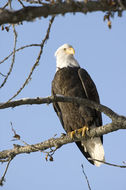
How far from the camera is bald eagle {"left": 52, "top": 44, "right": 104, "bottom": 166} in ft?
16.3

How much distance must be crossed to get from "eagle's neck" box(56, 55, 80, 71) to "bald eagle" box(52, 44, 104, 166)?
61 millimetres

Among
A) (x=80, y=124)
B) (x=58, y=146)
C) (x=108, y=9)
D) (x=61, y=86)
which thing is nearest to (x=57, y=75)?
(x=61, y=86)

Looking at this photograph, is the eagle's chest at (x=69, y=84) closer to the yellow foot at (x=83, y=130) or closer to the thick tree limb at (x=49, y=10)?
the yellow foot at (x=83, y=130)

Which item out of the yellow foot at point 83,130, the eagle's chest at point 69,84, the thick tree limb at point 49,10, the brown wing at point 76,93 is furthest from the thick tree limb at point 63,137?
the thick tree limb at point 49,10

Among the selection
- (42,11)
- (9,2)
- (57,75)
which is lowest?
(42,11)

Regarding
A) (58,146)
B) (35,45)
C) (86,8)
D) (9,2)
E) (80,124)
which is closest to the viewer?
(86,8)

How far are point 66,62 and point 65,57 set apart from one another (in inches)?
8.7

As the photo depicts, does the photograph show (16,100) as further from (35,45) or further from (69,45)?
(69,45)

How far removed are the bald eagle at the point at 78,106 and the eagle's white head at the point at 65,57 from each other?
11 centimetres

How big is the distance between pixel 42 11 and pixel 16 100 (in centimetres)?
102

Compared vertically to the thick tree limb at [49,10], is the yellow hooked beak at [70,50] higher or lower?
higher

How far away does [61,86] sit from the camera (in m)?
5.05

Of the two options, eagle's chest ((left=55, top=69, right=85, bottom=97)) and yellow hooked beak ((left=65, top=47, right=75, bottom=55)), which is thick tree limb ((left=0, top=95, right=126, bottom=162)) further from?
yellow hooked beak ((left=65, top=47, right=75, bottom=55))

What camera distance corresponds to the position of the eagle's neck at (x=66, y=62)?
563 centimetres
